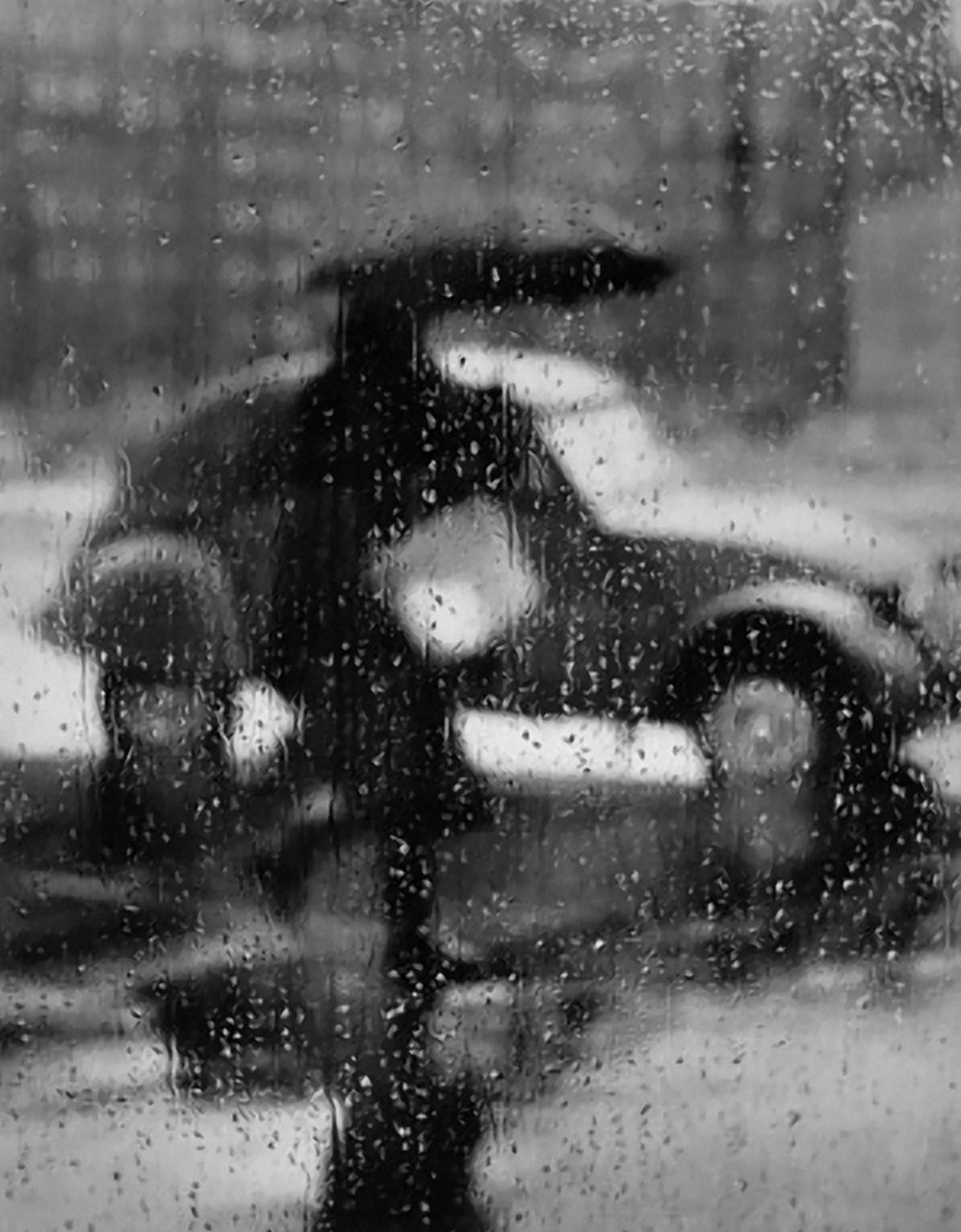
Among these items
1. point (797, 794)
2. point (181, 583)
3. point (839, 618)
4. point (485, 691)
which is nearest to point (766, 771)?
point (797, 794)

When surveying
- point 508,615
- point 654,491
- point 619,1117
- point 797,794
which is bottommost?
point 619,1117

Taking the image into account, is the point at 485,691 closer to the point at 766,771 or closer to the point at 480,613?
the point at 480,613

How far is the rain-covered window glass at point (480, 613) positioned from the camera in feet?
3.62

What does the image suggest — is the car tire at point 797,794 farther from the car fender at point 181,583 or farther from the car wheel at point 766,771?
the car fender at point 181,583

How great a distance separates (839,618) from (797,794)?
18 cm

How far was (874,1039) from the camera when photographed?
1.13 metres

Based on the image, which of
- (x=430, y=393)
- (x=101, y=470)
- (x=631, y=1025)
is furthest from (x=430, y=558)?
(x=631, y=1025)

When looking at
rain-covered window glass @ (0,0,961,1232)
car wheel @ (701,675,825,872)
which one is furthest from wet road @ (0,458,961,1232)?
car wheel @ (701,675,825,872)

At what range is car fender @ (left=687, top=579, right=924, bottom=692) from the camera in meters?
1.12

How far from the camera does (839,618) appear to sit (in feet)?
3.67

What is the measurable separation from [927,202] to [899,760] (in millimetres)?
565

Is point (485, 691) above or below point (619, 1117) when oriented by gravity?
above

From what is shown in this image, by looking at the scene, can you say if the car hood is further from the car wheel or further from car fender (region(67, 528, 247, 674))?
car fender (region(67, 528, 247, 674))

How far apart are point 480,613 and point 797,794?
370mm
